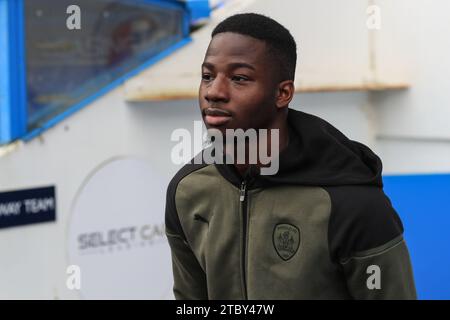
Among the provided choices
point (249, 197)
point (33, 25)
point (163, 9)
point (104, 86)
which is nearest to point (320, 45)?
point (163, 9)

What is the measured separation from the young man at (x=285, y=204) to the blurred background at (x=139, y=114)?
5.66 ft

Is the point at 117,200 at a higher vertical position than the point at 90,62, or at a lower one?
lower

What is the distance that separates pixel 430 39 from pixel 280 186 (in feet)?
9.64

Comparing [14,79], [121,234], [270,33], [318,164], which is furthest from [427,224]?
[14,79]

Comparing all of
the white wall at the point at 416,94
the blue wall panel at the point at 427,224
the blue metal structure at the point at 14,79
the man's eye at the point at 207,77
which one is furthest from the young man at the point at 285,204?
the white wall at the point at 416,94

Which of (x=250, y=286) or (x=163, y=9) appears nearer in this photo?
(x=250, y=286)

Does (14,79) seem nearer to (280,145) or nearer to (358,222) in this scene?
(280,145)

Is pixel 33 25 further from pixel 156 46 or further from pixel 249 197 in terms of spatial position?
pixel 249 197

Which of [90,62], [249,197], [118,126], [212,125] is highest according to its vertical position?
[90,62]

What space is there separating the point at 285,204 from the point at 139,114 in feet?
7.78

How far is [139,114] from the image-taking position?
13.2 ft

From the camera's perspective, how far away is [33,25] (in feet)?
12.0
